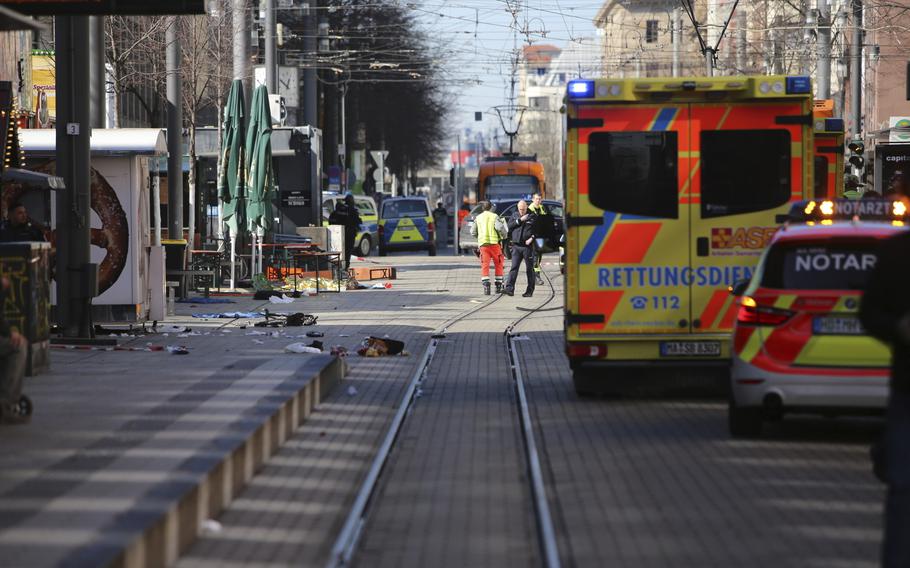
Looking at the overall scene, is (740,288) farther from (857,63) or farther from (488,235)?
(857,63)

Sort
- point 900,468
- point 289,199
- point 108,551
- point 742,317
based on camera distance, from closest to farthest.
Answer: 1. point 900,468
2. point 108,551
3. point 742,317
4. point 289,199

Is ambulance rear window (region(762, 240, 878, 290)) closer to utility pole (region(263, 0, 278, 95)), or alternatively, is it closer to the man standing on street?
the man standing on street

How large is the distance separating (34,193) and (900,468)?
57.3 feet

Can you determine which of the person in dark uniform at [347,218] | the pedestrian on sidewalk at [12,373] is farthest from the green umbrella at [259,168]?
the pedestrian on sidewalk at [12,373]

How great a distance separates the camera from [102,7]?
16.0m

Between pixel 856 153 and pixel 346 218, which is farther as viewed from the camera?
pixel 346 218

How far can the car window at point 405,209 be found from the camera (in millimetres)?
54156

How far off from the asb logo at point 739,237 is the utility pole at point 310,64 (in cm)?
4480

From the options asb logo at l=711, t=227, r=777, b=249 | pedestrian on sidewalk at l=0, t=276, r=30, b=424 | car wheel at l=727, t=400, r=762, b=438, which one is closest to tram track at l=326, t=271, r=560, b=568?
car wheel at l=727, t=400, r=762, b=438

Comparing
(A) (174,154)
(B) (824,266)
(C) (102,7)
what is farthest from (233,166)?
(B) (824,266)

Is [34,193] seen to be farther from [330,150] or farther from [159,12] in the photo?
[330,150]

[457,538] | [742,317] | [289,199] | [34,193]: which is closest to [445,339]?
[34,193]

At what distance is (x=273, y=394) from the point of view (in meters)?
12.8

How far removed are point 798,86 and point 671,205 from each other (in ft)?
4.82
